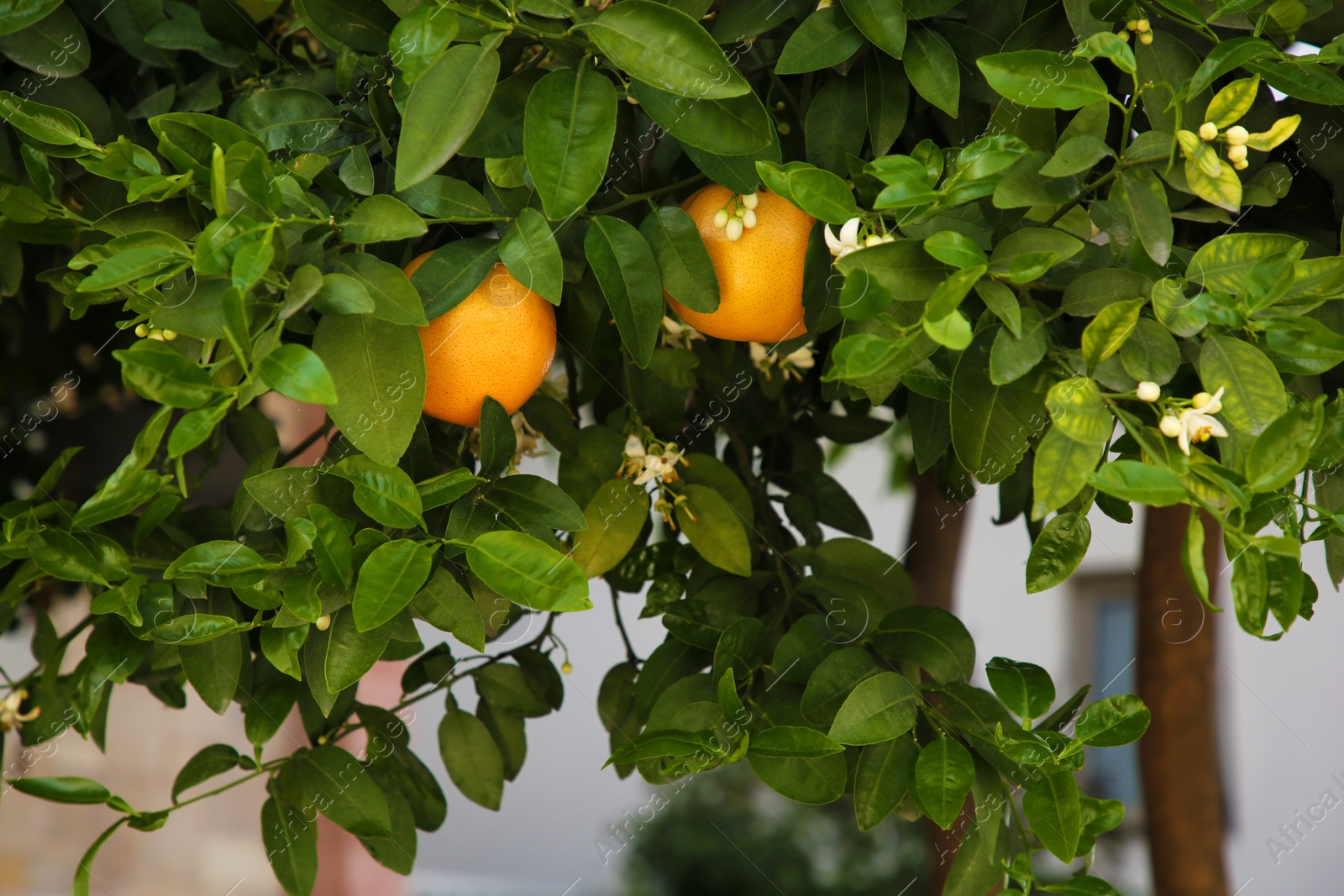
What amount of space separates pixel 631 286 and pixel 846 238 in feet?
0.28

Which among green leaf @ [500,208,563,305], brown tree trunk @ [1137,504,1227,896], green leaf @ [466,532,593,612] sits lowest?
brown tree trunk @ [1137,504,1227,896]

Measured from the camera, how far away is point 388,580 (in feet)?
1.21

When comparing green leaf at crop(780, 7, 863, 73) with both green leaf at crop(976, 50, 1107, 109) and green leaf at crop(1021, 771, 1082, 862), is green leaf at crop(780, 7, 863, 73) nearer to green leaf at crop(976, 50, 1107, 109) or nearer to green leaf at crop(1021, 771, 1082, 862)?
green leaf at crop(976, 50, 1107, 109)

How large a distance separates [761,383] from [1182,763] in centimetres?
53

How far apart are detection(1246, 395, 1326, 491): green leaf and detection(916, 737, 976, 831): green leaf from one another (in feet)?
0.58

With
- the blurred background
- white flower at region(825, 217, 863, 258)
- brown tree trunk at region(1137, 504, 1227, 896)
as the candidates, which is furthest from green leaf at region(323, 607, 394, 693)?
the blurred background

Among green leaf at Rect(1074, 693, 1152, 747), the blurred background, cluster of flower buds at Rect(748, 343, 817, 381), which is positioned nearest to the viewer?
green leaf at Rect(1074, 693, 1152, 747)

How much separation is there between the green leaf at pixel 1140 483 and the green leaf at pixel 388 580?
0.22m

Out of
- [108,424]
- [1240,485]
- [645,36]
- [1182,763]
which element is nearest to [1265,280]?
[1240,485]

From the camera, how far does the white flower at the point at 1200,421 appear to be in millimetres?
323

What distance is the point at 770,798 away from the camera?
322 cm

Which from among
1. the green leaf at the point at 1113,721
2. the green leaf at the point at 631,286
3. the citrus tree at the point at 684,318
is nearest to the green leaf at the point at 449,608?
the citrus tree at the point at 684,318

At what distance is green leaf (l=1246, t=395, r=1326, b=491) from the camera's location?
11.4 inches

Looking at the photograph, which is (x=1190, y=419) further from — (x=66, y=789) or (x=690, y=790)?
(x=690, y=790)
